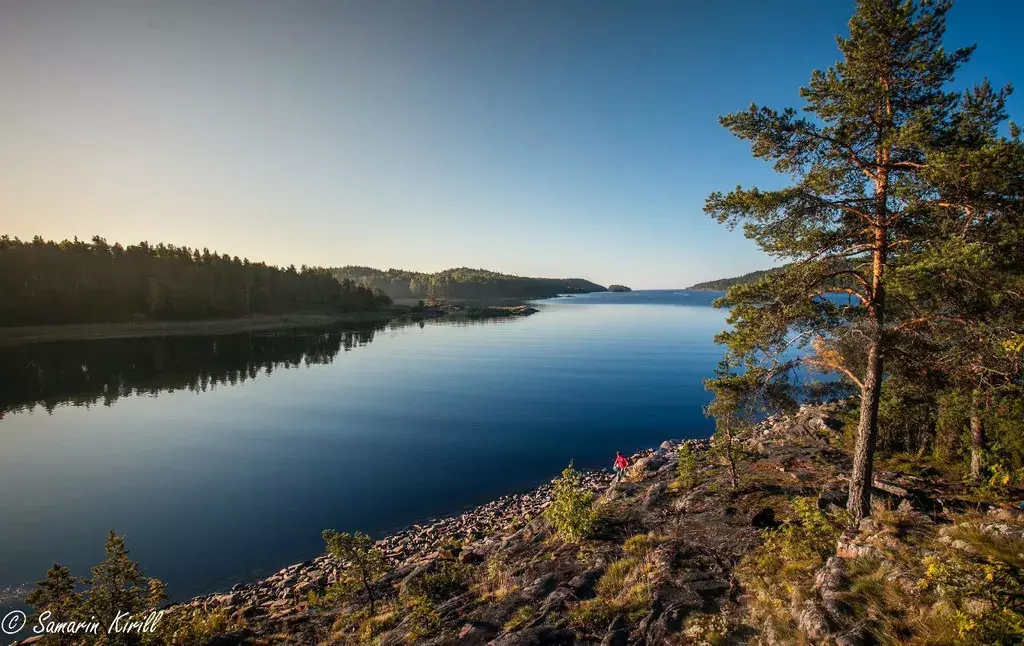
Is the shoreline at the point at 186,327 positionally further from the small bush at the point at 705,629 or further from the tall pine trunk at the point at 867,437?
the tall pine trunk at the point at 867,437

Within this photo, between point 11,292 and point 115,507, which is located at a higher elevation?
point 11,292

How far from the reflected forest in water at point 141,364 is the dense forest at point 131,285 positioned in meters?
16.1

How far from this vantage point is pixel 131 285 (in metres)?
100

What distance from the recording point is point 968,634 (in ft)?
15.6

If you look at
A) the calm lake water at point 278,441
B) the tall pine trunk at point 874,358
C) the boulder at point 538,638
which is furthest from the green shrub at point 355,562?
the tall pine trunk at point 874,358

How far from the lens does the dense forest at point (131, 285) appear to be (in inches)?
3378

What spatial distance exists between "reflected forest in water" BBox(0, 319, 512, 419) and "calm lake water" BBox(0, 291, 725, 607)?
1.36ft

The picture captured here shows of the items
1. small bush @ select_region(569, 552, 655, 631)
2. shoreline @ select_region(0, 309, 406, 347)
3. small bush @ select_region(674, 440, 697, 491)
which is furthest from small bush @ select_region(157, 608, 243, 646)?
shoreline @ select_region(0, 309, 406, 347)

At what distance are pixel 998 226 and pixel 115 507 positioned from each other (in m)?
33.3

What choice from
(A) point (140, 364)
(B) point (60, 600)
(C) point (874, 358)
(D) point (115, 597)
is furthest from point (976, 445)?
(A) point (140, 364)

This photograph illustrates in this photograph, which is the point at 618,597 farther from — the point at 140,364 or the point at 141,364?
the point at 140,364

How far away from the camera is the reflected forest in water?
151 feet

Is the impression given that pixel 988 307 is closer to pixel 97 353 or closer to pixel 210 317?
pixel 97 353

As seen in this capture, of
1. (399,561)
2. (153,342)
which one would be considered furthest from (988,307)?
(153,342)
